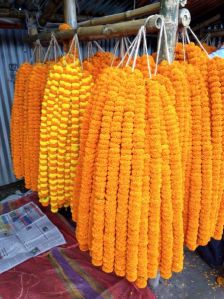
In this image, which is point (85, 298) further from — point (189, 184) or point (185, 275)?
point (189, 184)

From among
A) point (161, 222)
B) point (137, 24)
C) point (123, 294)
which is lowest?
point (123, 294)

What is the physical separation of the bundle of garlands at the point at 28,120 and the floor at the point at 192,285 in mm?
1449

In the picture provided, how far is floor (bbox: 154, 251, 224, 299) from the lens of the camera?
206cm

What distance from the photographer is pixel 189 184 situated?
2.85 feet

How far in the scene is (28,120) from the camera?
50.8 inches

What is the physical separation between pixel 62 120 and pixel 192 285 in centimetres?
197

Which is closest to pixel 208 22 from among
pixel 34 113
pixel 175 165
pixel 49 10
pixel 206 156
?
pixel 49 10

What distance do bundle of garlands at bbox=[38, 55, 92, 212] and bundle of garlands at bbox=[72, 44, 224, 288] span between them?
241 millimetres

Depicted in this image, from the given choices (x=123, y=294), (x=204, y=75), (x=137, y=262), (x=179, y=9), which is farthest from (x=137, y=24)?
(x=123, y=294)

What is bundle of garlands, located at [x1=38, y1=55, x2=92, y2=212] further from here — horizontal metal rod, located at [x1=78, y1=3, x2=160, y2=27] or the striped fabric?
the striped fabric

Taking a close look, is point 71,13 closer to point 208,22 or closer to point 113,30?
point 113,30

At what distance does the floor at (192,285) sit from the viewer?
2.06 metres

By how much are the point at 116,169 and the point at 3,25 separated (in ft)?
8.83

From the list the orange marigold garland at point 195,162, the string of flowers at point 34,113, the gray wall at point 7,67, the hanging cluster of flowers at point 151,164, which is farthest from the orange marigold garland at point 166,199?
the gray wall at point 7,67
